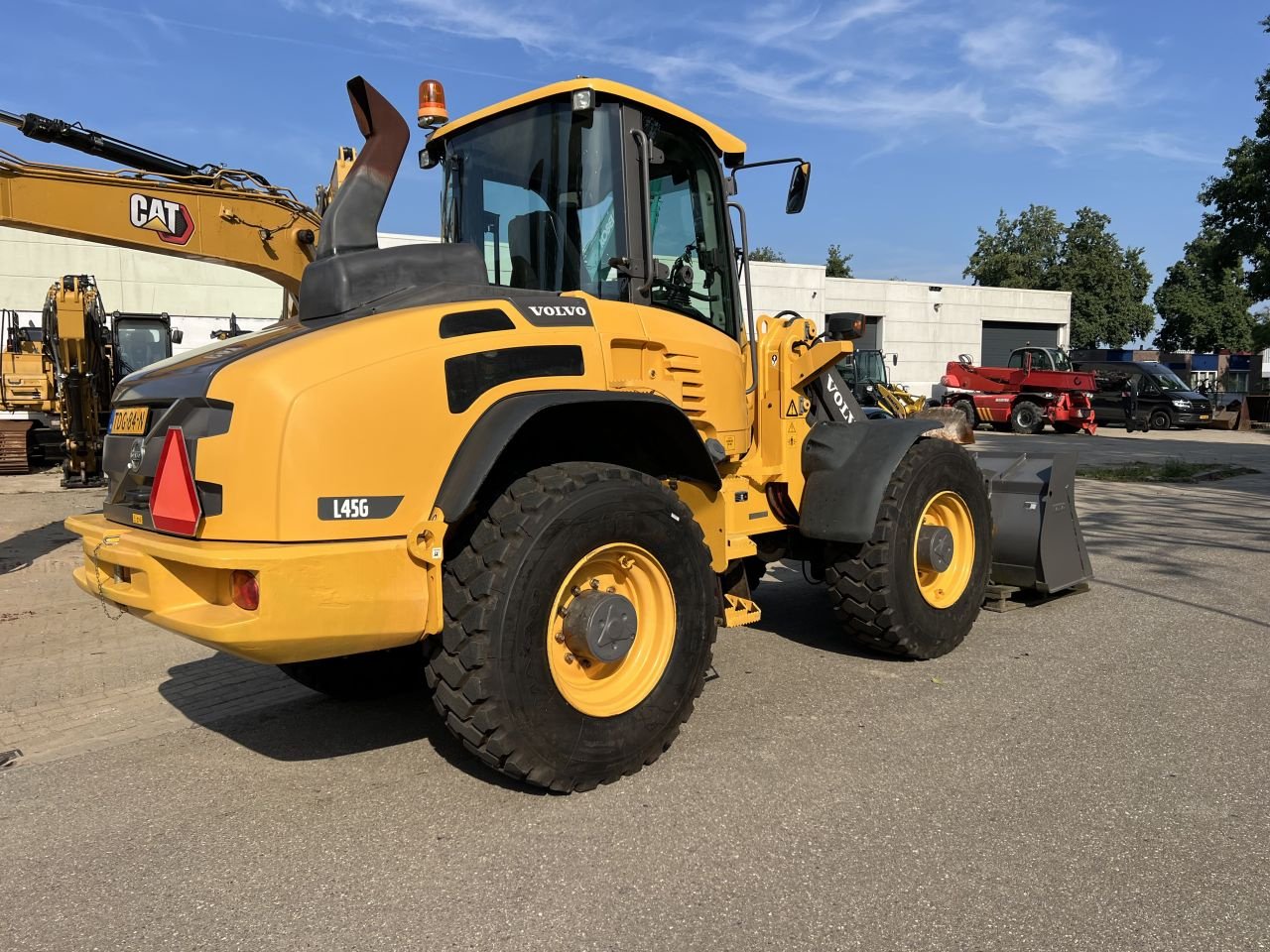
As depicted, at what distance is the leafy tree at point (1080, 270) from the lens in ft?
192

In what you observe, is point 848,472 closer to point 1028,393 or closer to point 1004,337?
point 1028,393

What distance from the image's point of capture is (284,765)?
3836 mm

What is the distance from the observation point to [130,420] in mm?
3555

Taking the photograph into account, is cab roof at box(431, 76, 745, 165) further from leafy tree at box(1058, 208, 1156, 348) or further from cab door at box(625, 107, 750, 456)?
leafy tree at box(1058, 208, 1156, 348)

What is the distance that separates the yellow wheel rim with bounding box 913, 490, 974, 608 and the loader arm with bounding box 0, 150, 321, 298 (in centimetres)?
493

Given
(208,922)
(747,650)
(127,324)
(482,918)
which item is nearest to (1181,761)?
(747,650)

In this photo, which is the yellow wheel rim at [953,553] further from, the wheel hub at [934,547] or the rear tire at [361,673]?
the rear tire at [361,673]

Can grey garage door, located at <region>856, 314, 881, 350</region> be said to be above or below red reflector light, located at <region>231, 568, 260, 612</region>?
above

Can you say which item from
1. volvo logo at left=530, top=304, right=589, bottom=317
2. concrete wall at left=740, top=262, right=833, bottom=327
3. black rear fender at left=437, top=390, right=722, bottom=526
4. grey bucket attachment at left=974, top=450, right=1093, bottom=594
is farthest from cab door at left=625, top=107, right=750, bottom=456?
concrete wall at left=740, top=262, right=833, bottom=327

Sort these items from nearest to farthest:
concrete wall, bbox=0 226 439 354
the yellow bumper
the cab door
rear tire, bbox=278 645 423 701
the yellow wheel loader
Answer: the yellow bumper
the yellow wheel loader
the cab door
rear tire, bbox=278 645 423 701
concrete wall, bbox=0 226 439 354

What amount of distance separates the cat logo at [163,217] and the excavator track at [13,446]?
13.3m

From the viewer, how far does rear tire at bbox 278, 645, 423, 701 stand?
4445 millimetres

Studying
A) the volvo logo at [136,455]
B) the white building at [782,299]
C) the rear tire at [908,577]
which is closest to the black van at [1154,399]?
the white building at [782,299]

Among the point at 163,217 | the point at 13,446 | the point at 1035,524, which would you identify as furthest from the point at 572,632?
the point at 13,446
